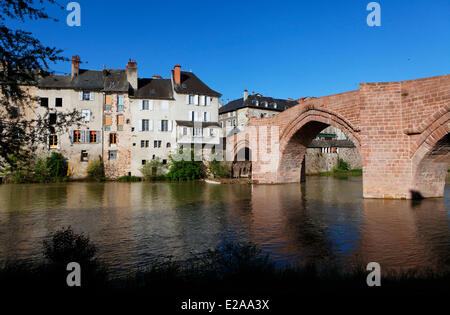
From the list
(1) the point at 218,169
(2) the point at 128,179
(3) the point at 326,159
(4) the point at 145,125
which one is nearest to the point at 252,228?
(1) the point at 218,169

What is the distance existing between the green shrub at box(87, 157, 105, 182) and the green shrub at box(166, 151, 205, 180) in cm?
640

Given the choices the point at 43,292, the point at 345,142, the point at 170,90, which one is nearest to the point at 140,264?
the point at 43,292

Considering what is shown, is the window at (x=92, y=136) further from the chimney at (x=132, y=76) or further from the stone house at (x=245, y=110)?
the stone house at (x=245, y=110)

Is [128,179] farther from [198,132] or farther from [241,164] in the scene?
[241,164]

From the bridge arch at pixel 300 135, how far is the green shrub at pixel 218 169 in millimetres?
8788

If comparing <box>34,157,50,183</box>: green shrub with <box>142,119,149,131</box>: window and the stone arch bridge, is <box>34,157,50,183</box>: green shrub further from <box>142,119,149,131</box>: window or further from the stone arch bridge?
the stone arch bridge

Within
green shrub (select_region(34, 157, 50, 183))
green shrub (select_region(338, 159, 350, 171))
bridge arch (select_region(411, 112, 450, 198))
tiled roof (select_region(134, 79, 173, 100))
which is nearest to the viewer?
bridge arch (select_region(411, 112, 450, 198))

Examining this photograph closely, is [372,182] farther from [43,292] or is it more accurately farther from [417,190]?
[43,292]

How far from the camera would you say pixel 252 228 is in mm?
10023

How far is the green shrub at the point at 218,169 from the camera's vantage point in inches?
1329

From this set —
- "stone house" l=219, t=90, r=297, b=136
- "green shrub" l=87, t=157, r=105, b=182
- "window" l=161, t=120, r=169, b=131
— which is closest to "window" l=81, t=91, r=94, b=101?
"green shrub" l=87, t=157, r=105, b=182

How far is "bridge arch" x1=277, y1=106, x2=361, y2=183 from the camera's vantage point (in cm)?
1781

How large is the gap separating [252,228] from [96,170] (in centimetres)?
2636
